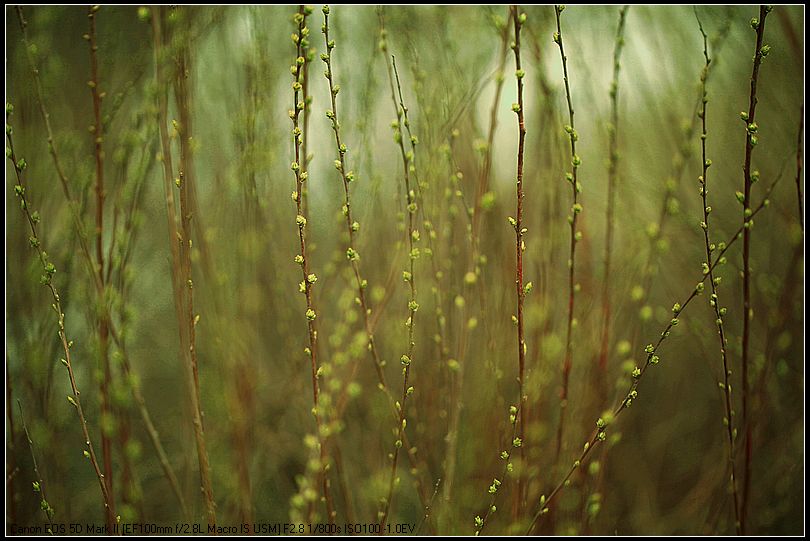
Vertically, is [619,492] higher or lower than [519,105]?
lower

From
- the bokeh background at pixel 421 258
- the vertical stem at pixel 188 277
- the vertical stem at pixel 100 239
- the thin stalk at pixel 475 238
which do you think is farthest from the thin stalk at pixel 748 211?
the vertical stem at pixel 100 239

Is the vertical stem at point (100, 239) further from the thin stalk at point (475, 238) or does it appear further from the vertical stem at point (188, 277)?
the thin stalk at point (475, 238)

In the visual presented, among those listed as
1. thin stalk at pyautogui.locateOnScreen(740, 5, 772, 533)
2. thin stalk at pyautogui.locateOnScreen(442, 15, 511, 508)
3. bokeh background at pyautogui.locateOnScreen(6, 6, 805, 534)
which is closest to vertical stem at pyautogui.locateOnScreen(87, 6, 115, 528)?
bokeh background at pyautogui.locateOnScreen(6, 6, 805, 534)

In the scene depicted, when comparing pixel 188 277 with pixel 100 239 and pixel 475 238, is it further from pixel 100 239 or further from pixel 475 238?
pixel 475 238

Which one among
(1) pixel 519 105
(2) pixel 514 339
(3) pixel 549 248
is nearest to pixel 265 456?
(2) pixel 514 339

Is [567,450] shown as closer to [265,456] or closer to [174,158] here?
[265,456]

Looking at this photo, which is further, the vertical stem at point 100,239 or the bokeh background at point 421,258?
the bokeh background at point 421,258

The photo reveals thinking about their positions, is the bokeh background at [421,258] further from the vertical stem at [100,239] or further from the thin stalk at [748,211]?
the thin stalk at [748,211]

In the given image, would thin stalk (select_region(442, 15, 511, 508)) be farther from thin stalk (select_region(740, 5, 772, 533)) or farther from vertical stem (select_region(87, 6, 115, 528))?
vertical stem (select_region(87, 6, 115, 528))
